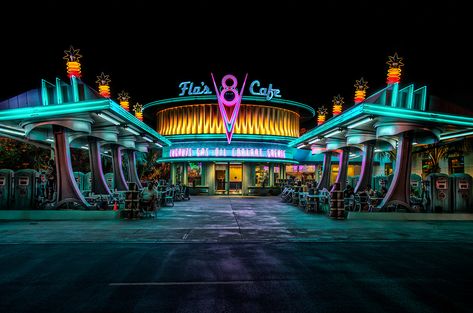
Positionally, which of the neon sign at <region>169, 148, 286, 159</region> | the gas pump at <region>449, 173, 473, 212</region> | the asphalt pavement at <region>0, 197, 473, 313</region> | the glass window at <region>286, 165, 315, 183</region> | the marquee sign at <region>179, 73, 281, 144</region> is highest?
the marquee sign at <region>179, 73, 281, 144</region>

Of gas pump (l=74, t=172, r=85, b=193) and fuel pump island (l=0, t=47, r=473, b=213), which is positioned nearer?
fuel pump island (l=0, t=47, r=473, b=213)

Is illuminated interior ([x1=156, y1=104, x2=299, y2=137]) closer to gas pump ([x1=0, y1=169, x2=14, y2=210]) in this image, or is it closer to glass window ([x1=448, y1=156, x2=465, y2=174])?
glass window ([x1=448, y1=156, x2=465, y2=174])

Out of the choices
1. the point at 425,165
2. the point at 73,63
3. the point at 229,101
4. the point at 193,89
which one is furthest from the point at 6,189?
the point at 425,165

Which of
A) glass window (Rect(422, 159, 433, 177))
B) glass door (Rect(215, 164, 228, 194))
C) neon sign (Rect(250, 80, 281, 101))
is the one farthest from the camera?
glass door (Rect(215, 164, 228, 194))

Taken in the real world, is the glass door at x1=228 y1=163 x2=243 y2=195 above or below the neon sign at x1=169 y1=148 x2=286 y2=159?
below

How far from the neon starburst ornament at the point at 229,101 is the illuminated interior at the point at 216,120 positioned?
150 cm

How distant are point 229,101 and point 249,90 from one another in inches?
114

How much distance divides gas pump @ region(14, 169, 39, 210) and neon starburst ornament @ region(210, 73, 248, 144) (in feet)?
71.1

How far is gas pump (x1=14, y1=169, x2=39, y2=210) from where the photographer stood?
1797 centimetres

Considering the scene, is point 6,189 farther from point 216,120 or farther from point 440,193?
point 216,120

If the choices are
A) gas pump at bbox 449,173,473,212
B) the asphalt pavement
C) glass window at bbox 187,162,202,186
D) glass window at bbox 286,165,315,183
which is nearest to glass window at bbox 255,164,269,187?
glass window at bbox 187,162,202,186

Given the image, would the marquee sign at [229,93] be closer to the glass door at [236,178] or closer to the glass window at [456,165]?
the glass door at [236,178]

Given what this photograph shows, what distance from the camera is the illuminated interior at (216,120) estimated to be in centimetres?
3978

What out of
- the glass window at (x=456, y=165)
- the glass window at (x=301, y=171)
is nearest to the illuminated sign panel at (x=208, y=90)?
the glass window at (x=301, y=171)
